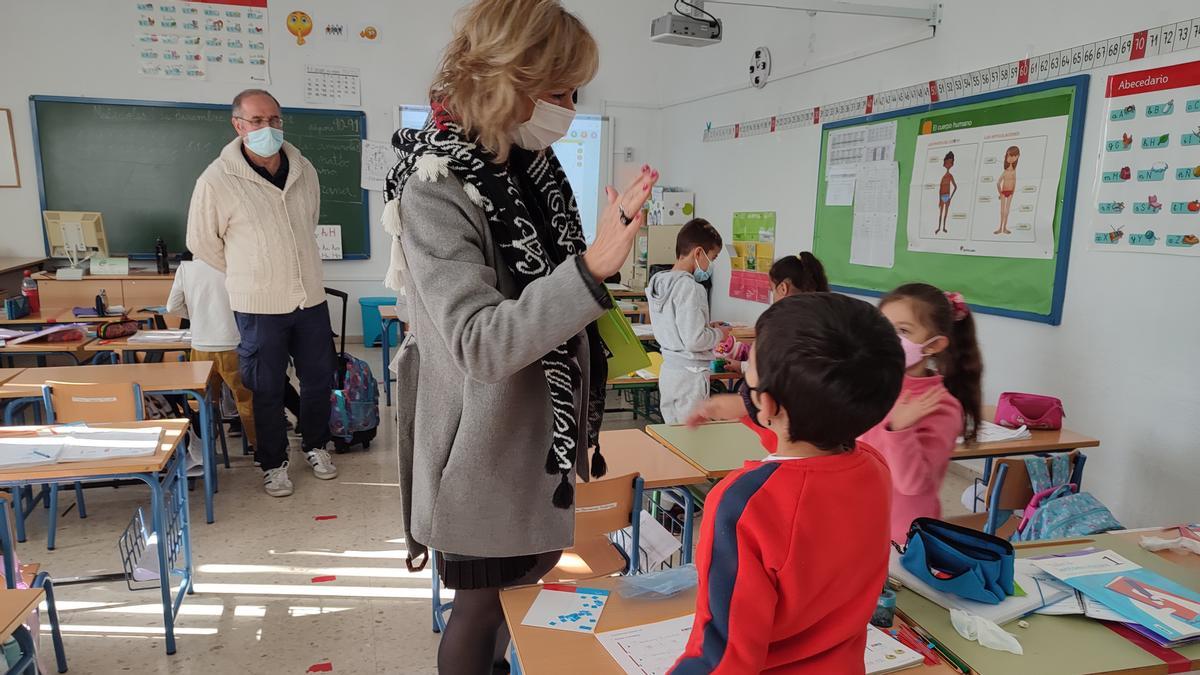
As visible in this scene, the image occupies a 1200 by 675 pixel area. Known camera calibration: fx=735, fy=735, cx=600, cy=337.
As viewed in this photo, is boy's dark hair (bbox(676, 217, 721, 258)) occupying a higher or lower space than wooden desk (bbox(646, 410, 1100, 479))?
higher

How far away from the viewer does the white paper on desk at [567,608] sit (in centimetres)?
124

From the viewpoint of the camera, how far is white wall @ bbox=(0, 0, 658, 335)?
6.01 m

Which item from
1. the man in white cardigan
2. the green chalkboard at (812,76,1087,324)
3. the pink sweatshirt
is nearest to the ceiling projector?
the green chalkboard at (812,76,1087,324)

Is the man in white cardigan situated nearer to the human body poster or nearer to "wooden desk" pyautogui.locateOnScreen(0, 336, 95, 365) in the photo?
"wooden desk" pyautogui.locateOnScreen(0, 336, 95, 365)

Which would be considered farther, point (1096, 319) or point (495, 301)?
Answer: point (1096, 319)

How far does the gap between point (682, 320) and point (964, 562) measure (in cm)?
208

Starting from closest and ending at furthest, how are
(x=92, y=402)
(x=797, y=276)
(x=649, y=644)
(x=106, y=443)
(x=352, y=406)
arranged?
(x=649, y=644) → (x=106, y=443) → (x=92, y=402) → (x=797, y=276) → (x=352, y=406)

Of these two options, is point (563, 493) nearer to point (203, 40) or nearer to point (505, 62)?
point (505, 62)

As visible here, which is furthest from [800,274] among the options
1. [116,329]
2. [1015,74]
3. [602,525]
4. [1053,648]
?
[116,329]

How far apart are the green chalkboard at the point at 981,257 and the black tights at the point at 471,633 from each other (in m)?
3.31

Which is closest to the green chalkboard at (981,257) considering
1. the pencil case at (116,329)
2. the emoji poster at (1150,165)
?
the emoji poster at (1150,165)

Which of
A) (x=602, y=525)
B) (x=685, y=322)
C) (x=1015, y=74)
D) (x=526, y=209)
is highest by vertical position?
(x=1015, y=74)

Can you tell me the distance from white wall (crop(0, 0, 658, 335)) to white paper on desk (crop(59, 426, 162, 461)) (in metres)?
4.49

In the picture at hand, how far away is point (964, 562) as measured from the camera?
1.32 m
